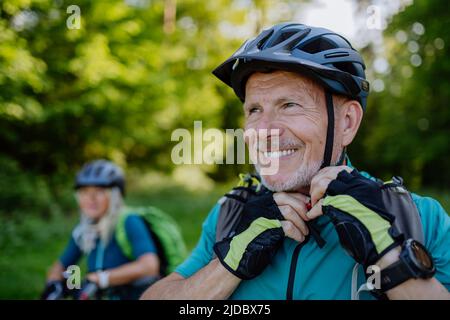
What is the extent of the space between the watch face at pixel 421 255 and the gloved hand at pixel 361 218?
6 centimetres

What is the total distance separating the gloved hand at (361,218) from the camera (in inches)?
83.0

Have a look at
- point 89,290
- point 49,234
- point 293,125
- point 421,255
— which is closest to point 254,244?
point 293,125

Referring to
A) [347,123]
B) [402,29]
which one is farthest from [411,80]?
[347,123]

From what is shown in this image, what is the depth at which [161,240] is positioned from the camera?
17.8 ft

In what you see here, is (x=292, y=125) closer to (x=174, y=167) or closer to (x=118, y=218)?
(x=118, y=218)

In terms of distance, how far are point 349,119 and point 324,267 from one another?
2.98 feet

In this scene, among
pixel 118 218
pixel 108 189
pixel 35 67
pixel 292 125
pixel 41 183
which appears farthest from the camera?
pixel 41 183

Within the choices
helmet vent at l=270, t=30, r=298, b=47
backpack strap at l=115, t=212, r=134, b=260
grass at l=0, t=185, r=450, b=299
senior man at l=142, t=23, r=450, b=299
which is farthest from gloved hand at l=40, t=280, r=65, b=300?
helmet vent at l=270, t=30, r=298, b=47

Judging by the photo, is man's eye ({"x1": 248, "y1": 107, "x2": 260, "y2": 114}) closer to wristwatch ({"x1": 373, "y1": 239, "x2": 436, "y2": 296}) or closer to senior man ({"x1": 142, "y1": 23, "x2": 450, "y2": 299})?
senior man ({"x1": 142, "y1": 23, "x2": 450, "y2": 299})

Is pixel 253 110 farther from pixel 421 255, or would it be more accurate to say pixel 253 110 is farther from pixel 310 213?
pixel 421 255

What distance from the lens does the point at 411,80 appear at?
66.7 ft

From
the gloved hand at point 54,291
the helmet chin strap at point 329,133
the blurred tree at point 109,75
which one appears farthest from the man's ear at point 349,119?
the blurred tree at point 109,75

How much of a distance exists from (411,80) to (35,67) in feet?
51.5

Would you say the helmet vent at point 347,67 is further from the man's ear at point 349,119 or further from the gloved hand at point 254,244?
the gloved hand at point 254,244
